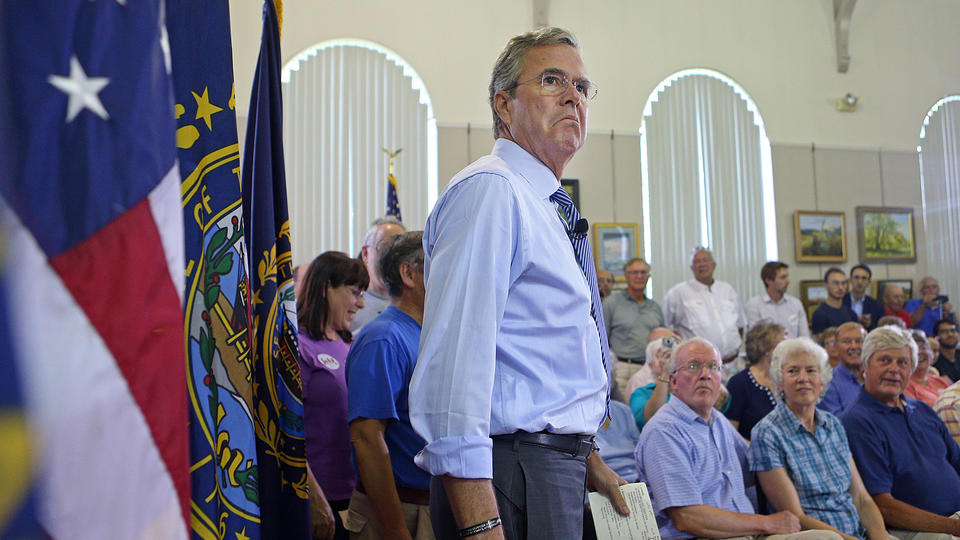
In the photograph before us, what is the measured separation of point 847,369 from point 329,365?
3.51 metres

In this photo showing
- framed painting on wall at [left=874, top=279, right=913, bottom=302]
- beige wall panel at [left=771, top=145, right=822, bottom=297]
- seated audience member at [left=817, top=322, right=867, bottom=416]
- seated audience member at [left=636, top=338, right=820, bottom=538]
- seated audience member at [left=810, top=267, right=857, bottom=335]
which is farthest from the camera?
framed painting on wall at [left=874, top=279, right=913, bottom=302]

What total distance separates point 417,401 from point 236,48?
693 cm

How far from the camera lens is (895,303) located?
795 centimetres

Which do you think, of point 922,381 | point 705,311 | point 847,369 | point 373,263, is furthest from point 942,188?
point 373,263

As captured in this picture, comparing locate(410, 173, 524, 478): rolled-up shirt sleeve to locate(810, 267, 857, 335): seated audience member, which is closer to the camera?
locate(410, 173, 524, 478): rolled-up shirt sleeve

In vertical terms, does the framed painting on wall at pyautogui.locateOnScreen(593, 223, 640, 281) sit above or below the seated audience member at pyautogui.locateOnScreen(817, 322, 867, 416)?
above

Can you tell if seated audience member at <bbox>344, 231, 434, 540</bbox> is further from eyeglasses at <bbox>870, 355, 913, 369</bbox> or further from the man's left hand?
eyeglasses at <bbox>870, 355, 913, 369</bbox>

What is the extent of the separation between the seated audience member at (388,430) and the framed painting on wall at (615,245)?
598cm

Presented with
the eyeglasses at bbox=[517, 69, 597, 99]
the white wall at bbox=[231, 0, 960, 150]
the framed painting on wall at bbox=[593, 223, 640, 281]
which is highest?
the white wall at bbox=[231, 0, 960, 150]

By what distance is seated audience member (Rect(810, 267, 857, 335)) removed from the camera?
7.25 metres

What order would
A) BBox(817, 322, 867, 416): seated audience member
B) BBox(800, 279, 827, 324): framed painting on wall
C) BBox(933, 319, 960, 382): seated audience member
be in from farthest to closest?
1. BBox(800, 279, 827, 324): framed painting on wall
2. BBox(933, 319, 960, 382): seated audience member
3. BBox(817, 322, 867, 416): seated audience member

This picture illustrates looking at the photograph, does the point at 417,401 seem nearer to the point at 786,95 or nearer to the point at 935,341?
the point at 935,341

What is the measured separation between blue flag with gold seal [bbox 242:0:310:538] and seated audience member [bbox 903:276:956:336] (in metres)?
8.17

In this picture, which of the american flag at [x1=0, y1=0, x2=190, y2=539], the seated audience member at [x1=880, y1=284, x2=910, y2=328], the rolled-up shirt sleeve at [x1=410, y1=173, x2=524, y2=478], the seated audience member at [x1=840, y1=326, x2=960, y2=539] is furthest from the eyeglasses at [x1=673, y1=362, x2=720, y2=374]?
the seated audience member at [x1=880, y1=284, x2=910, y2=328]
